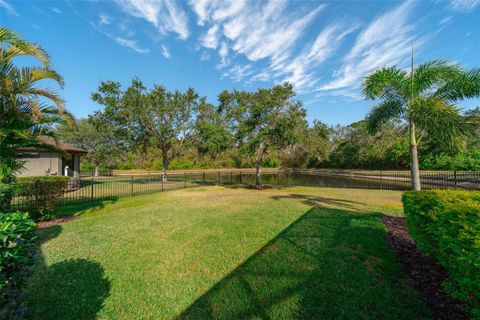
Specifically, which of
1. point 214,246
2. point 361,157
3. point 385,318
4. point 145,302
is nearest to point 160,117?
point 214,246

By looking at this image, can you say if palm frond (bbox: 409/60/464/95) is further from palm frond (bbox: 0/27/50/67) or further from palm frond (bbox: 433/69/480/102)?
palm frond (bbox: 0/27/50/67)

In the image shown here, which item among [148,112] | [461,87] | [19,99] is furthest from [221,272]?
[148,112]

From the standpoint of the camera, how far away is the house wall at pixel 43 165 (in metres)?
13.9

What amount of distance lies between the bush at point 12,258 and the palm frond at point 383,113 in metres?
9.01

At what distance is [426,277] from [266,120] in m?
11.7

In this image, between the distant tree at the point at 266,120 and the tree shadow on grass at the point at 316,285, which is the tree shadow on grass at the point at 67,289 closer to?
the tree shadow on grass at the point at 316,285

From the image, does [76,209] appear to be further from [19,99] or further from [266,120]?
[266,120]

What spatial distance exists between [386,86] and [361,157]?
3371 centimetres

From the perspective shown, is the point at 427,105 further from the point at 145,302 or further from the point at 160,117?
the point at 160,117

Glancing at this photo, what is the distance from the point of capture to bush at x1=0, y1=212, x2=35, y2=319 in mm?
1522

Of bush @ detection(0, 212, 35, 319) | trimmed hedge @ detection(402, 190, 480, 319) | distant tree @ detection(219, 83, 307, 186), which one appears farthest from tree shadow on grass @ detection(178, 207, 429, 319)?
distant tree @ detection(219, 83, 307, 186)

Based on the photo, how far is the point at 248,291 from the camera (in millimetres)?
2752

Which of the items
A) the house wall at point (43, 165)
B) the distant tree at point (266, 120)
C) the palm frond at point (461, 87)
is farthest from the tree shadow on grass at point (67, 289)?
the house wall at point (43, 165)

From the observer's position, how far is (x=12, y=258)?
159 cm
